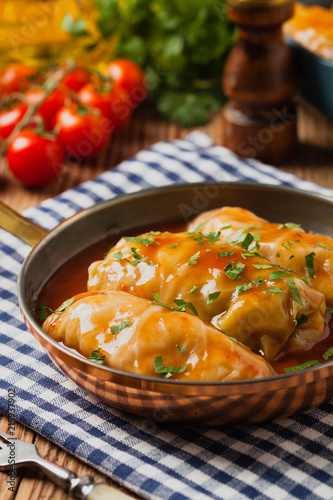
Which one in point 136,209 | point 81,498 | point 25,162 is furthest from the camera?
point 25,162

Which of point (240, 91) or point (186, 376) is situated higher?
point (240, 91)

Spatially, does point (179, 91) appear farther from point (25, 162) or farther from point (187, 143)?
point (25, 162)

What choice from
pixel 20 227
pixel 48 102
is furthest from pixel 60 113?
pixel 20 227

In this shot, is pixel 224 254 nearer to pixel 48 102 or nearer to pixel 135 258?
pixel 135 258

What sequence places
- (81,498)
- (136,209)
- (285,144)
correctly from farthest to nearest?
(285,144)
(136,209)
(81,498)

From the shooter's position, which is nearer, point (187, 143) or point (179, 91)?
point (187, 143)

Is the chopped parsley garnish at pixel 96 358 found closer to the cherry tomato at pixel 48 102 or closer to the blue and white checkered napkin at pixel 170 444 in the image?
the blue and white checkered napkin at pixel 170 444

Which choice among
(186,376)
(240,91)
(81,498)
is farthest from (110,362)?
(240,91)

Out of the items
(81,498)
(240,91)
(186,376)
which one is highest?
(240,91)
